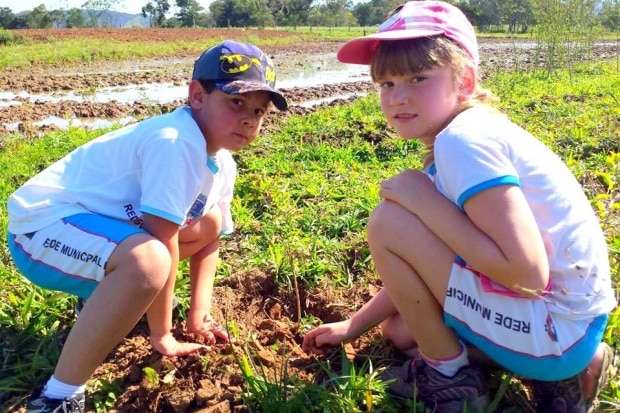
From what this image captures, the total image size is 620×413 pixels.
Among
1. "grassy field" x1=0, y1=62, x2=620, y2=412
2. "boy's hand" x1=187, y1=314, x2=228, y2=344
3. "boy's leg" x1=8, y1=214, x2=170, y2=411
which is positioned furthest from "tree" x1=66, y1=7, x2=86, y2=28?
"boy's leg" x1=8, y1=214, x2=170, y2=411

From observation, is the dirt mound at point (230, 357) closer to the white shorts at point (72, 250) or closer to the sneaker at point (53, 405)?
the sneaker at point (53, 405)

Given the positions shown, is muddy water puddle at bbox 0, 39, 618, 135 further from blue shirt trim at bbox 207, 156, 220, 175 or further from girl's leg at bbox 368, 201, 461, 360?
girl's leg at bbox 368, 201, 461, 360

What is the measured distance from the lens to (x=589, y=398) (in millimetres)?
1788

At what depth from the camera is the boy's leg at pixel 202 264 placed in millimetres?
2340

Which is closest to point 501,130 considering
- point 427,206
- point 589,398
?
point 427,206

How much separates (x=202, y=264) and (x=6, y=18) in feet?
172

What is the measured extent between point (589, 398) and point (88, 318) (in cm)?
151

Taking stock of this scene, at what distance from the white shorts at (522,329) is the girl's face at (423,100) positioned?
42 centimetres

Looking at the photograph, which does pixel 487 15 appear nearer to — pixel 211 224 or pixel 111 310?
pixel 211 224

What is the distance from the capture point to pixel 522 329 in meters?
1.66

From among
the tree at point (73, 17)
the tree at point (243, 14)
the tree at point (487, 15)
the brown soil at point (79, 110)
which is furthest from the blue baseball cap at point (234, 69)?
the tree at point (73, 17)

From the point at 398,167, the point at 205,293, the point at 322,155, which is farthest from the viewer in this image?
the point at 322,155

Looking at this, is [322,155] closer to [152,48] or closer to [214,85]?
[214,85]

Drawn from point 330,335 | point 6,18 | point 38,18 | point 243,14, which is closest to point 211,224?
point 330,335
